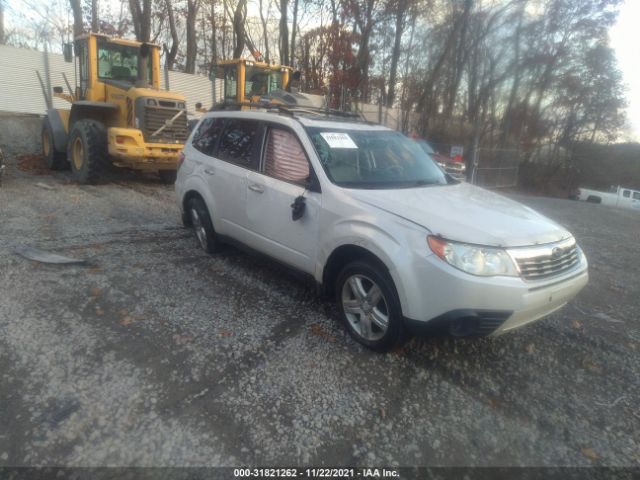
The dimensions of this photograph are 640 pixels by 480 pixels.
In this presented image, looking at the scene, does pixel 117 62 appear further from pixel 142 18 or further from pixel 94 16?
pixel 94 16

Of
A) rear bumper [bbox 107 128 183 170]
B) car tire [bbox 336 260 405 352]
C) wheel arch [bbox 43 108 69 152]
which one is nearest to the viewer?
car tire [bbox 336 260 405 352]

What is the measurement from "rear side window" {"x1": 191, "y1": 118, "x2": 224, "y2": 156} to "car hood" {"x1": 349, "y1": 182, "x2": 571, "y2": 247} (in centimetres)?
228

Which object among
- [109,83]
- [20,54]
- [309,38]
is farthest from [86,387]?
[309,38]

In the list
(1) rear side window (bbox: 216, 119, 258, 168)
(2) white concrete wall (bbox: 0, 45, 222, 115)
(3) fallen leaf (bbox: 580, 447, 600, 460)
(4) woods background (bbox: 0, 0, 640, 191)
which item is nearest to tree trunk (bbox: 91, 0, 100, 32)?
(4) woods background (bbox: 0, 0, 640, 191)

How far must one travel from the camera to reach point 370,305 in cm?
344

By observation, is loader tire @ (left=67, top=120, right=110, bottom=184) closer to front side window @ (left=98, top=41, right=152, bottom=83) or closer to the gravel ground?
front side window @ (left=98, top=41, right=152, bottom=83)

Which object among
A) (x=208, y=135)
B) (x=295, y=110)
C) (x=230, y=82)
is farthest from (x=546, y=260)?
(x=230, y=82)

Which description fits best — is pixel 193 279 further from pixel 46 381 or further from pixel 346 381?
pixel 346 381

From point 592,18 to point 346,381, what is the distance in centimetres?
3185

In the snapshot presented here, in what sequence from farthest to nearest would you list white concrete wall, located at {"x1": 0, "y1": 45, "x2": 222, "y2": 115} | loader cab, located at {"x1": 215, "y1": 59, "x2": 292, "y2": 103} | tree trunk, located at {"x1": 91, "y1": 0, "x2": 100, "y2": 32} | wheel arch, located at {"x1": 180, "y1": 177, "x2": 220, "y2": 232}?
tree trunk, located at {"x1": 91, "y1": 0, "x2": 100, "y2": 32} < white concrete wall, located at {"x1": 0, "y1": 45, "x2": 222, "y2": 115} < loader cab, located at {"x1": 215, "y1": 59, "x2": 292, "y2": 103} < wheel arch, located at {"x1": 180, "y1": 177, "x2": 220, "y2": 232}

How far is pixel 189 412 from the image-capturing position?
271 centimetres

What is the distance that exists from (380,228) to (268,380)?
52.1 inches

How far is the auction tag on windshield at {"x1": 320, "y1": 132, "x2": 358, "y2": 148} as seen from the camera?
404cm

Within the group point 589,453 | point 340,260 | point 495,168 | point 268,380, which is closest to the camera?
point 589,453
